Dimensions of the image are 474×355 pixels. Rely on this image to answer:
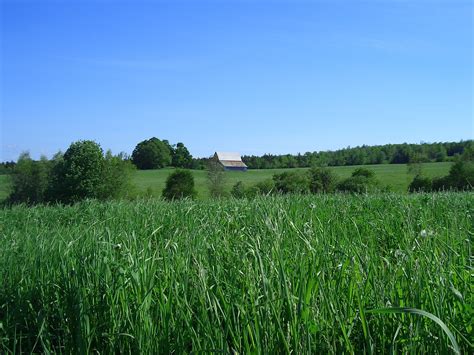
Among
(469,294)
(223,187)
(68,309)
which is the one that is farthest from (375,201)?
(223,187)

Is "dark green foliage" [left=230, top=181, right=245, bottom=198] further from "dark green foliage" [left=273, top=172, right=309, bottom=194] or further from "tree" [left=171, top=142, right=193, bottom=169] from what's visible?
"tree" [left=171, top=142, right=193, bottom=169]


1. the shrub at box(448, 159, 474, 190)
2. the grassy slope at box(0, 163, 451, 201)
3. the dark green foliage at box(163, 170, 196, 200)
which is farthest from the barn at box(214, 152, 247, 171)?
the shrub at box(448, 159, 474, 190)

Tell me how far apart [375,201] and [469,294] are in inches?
221

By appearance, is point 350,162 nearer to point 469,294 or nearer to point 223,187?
point 223,187

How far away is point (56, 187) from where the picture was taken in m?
33.3

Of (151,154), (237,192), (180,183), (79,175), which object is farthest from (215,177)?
Result: (151,154)

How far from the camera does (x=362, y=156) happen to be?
6700 cm

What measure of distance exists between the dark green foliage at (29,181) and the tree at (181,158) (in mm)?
31233

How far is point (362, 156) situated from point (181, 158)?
2793 centimetres

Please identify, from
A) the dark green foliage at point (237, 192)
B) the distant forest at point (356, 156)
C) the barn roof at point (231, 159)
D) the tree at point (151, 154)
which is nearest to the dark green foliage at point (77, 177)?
the dark green foliage at point (237, 192)

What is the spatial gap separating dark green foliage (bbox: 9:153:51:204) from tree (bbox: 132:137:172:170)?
2886 centimetres

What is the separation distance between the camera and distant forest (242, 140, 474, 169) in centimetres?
6106

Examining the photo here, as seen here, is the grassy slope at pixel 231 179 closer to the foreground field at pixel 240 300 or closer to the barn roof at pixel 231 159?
the barn roof at pixel 231 159

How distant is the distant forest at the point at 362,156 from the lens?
200 feet
